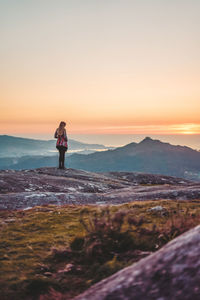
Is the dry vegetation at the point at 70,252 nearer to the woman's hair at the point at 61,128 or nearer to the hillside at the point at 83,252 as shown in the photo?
the hillside at the point at 83,252

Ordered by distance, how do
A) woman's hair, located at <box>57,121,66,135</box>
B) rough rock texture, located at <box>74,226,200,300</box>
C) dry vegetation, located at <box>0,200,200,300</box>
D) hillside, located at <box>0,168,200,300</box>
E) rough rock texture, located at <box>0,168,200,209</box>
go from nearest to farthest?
1. rough rock texture, located at <box>74,226,200,300</box>
2. hillside, located at <box>0,168,200,300</box>
3. dry vegetation, located at <box>0,200,200,300</box>
4. rough rock texture, located at <box>0,168,200,209</box>
5. woman's hair, located at <box>57,121,66,135</box>

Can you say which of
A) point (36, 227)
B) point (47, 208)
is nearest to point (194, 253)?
point (36, 227)

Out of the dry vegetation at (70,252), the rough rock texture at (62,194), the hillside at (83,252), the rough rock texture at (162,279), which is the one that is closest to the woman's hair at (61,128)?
the rough rock texture at (62,194)

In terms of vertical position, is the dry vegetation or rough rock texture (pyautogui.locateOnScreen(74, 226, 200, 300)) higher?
rough rock texture (pyautogui.locateOnScreen(74, 226, 200, 300))

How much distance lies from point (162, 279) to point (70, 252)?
12.7 ft

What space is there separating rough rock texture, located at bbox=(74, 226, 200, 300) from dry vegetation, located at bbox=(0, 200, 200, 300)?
1.53m

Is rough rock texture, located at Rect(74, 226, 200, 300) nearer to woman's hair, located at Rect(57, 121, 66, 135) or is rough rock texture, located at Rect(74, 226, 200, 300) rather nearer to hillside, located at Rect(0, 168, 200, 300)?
hillside, located at Rect(0, 168, 200, 300)

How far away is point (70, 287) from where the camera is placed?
5543 mm

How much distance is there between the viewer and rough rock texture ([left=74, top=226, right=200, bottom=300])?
12.0 feet

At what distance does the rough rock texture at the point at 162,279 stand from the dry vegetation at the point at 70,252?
1530mm

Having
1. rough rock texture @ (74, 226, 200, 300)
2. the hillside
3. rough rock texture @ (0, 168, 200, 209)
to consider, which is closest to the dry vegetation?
the hillside

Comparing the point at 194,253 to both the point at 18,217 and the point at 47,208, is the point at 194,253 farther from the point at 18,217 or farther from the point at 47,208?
the point at 47,208

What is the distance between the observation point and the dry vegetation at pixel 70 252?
18.1ft

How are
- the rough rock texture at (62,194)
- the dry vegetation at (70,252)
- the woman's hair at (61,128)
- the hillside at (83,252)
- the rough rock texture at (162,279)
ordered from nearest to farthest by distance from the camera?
the rough rock texture at (162,279) → the hillside at (83,252) → the dry vegetation at (70,252) → the rough rock texture at (62,194) → the woman's hair at (61,128)
